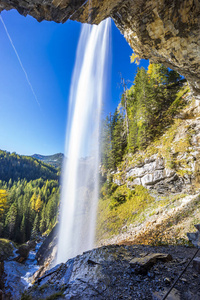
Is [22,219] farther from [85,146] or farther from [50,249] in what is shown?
[85,146]

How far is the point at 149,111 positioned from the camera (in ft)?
61.6

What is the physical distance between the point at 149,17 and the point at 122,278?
1270 cm

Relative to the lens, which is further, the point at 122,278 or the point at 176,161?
the point at 176,161

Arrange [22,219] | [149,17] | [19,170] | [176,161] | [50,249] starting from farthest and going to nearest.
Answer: [19,170] → [22,219] → [50,249] → [176,161] → [149,17]

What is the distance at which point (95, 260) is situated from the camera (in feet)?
23.9

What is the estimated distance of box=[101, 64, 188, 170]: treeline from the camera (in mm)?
17684

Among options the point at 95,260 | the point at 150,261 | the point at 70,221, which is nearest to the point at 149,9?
the point at 150,261

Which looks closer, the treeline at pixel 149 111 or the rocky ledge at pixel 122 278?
the rocky ledge at pixel 122 278

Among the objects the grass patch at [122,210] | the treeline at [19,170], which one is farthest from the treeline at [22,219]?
the treeline at [19,170]

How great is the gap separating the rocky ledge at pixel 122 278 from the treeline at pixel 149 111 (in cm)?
1360

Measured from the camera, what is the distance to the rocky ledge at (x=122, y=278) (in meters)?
4.33

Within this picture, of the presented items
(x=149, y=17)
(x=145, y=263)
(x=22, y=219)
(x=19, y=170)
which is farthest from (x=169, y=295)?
(x=19, y=170)

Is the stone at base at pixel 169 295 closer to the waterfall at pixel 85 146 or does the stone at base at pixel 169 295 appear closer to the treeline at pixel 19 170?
the waterfall at pixel 85 146

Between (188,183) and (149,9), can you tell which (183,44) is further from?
(188,183)
